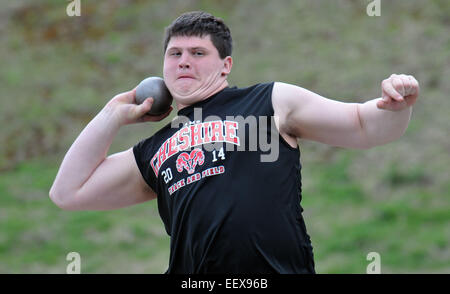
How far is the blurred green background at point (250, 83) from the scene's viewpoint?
8.57m

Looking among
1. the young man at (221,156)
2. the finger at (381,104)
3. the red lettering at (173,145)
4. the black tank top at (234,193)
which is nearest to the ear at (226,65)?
the young man at (221,156)

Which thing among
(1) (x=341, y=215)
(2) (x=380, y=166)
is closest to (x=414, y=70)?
(2) (x=380, y=166)

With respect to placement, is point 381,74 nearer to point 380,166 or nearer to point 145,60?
point 380,166

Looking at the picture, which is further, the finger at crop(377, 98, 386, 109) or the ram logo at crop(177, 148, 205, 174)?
the ram logo at crop(177, 148, 205, 174)

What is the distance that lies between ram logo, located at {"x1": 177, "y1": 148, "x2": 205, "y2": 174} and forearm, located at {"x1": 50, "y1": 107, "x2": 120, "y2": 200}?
520 mm

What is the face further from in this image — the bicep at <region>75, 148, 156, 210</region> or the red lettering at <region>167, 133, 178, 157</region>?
the bicep at <region>75, 148, 156, 210</region>

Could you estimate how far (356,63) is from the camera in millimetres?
10594

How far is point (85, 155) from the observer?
3.88m

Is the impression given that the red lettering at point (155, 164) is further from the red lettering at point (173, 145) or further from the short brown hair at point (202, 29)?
the short brown hair at point (202, 29)

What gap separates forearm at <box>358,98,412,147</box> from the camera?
11.0 ft

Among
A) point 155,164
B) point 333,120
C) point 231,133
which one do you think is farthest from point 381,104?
point 155,164

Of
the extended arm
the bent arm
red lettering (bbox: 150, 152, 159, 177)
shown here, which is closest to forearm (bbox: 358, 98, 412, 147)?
the extended arm

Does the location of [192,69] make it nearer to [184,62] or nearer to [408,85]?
[184,62]

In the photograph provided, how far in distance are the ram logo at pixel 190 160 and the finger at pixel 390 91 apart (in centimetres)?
87
